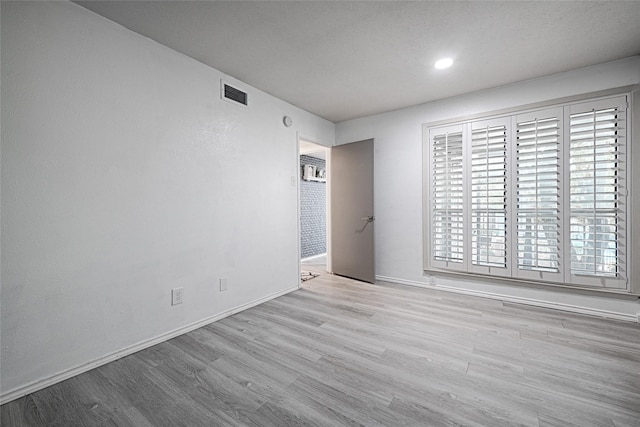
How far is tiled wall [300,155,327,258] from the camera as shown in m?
5.88

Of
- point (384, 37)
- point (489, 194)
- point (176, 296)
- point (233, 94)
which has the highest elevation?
point (384, 37)

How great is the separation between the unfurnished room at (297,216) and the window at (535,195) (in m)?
0.02

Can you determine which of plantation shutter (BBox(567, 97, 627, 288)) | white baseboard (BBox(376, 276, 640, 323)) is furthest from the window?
white baseboard (BBox(376, 276, 640, 323))

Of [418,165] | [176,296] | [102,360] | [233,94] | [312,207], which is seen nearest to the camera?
[102,360]

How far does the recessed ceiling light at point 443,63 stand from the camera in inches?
102

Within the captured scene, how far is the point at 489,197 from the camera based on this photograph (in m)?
3.20

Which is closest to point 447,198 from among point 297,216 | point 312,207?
point 297,216

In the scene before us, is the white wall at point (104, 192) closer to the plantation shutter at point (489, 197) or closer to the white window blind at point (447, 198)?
the white window blind at point (447, 198)

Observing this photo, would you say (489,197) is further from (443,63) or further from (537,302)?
(443,63)

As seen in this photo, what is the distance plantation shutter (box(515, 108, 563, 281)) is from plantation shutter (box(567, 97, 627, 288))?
11cm

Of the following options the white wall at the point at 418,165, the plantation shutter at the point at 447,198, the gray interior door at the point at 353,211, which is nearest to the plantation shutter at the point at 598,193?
the white wall at the point at 418,165

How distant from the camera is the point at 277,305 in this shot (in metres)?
3.12

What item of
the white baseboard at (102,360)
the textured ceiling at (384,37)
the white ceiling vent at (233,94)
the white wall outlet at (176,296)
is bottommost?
the white baseboard at (102,360)

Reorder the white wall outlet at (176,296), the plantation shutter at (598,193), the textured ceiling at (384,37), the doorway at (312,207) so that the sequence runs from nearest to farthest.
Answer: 1. the textured ceiling at (384,37)
2. the white wall outlet at (176,296)
3. the plantation shutter at (598,193)
4. the doorway at (312,207)
